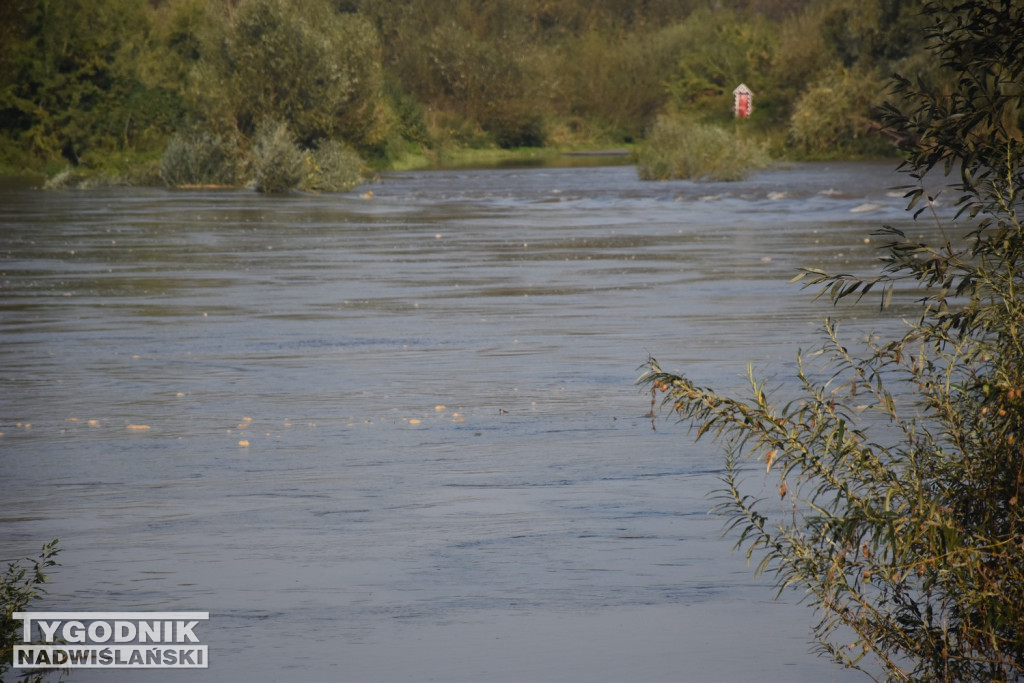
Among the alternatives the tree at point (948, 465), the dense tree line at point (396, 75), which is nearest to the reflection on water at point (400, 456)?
the tree at point (948, 465)

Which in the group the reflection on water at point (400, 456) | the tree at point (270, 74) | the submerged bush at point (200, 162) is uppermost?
the reflection on water at point (400, 456)

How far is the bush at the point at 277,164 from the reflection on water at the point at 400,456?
70.2 ft

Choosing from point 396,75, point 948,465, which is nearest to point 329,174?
point 396,75

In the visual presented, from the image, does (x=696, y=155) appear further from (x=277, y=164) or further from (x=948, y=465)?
(x=948, y=465)

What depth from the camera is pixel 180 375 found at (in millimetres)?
12836

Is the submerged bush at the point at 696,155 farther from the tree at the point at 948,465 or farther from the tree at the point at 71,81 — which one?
the tree at the point at 948,465

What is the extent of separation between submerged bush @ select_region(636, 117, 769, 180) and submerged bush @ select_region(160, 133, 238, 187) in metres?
12.2

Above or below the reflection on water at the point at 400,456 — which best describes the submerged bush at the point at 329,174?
below

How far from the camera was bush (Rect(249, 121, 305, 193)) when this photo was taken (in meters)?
44.8

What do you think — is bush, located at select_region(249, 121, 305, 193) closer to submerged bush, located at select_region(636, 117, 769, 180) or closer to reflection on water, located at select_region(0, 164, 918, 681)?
submerged bush, located at select_region(636, 117, 769, 180)

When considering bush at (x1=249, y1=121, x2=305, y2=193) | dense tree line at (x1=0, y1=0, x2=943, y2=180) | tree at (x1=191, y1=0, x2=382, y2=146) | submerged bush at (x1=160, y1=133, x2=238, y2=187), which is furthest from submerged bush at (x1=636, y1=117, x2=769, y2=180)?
submerged bush at (x1=160, y1=133, x2=238, y2=187)

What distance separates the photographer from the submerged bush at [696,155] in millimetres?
46469

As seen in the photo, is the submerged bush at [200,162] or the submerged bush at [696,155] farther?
the submerged bush at [200,162]

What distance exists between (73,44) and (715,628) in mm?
55936
